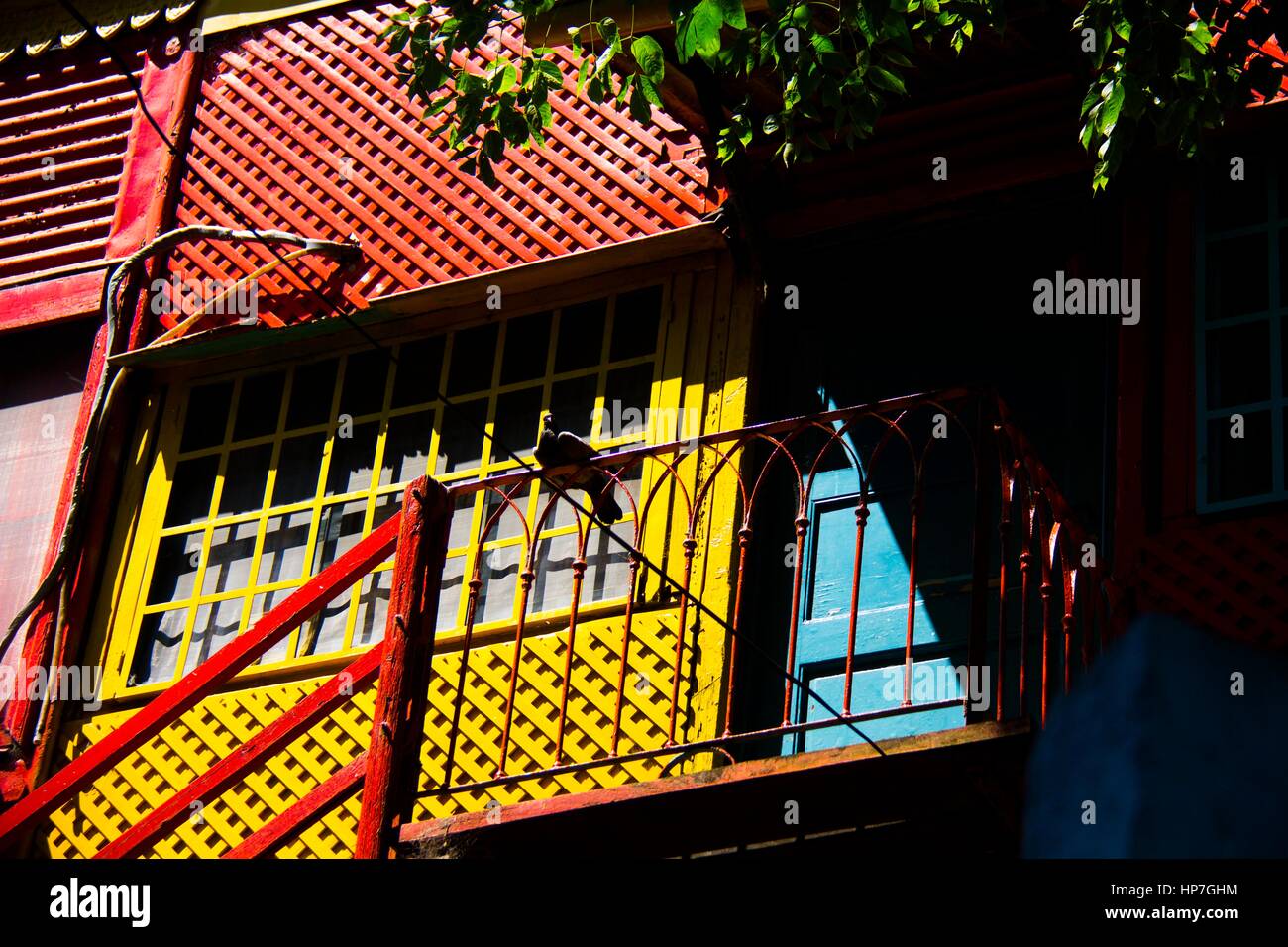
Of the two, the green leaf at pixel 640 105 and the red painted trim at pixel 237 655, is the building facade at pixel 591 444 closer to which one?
the red painted trim at pixel 237 655

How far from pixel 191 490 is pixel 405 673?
3121 mm

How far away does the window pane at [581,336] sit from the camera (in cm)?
930

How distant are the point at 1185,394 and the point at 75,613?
513cm

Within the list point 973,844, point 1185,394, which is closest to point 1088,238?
point 1185,394

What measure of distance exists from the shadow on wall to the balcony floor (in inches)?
6.3

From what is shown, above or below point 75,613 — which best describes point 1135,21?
above

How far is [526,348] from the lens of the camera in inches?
372

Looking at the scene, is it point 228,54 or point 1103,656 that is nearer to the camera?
point 1103,656

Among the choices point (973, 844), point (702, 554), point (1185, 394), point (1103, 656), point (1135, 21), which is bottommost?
point (973, 844)

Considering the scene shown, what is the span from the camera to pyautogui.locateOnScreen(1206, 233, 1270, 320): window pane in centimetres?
809

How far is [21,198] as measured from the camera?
36.0 feet

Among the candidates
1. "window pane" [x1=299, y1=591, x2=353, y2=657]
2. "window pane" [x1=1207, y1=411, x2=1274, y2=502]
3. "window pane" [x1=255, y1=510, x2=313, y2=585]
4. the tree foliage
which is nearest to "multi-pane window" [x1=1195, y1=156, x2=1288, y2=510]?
"window pane" [x1=1207, y1=411, x2=1274, y2=502]

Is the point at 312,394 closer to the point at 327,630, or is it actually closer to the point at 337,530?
the point at 337,530

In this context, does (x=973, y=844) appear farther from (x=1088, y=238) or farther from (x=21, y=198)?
(x=21, y=198)
